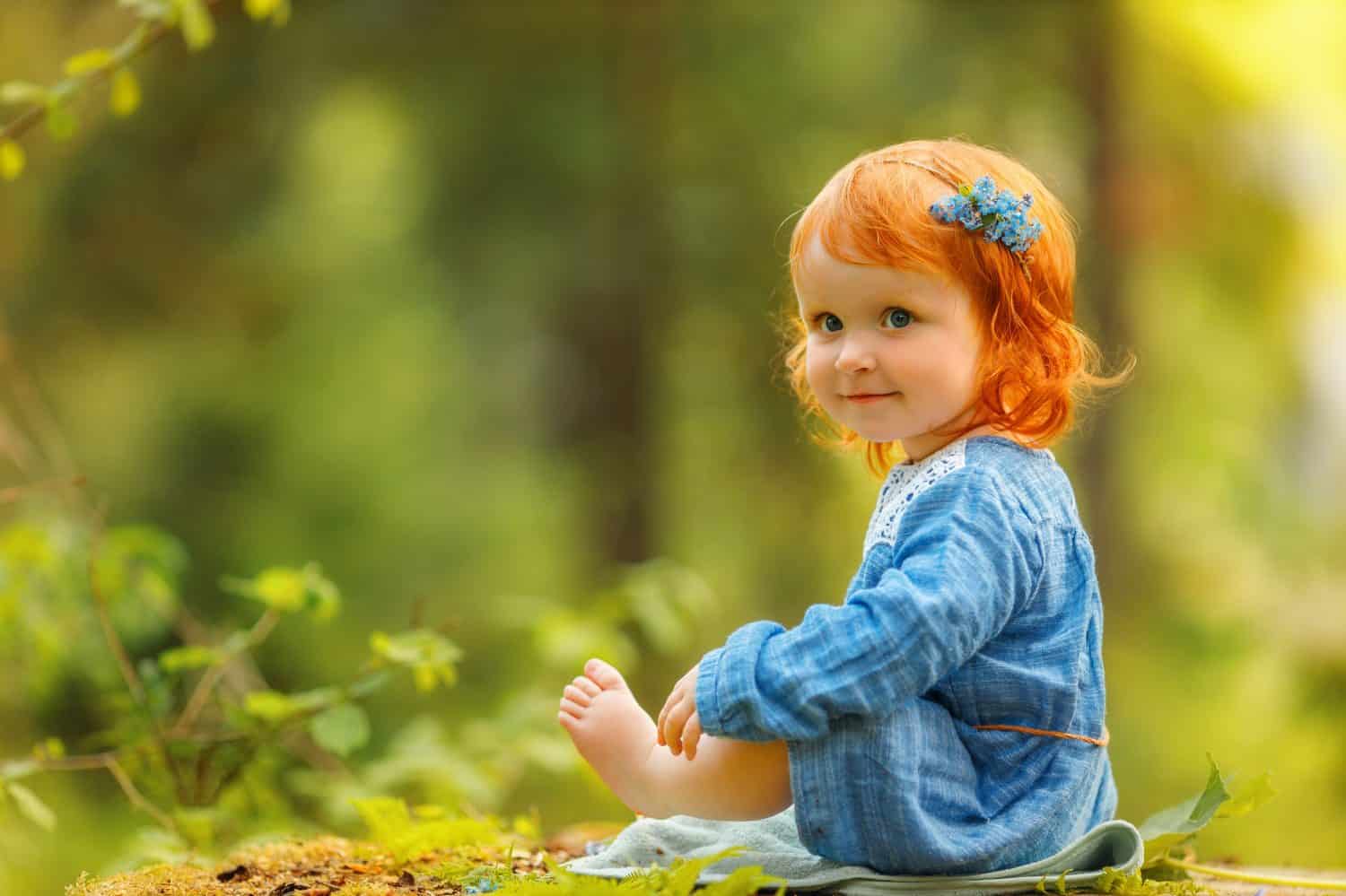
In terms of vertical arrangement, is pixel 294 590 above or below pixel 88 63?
below

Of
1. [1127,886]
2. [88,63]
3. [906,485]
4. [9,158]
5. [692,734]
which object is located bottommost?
[1127,886]

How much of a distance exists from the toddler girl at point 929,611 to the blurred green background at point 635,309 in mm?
4231

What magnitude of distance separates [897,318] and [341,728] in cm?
138

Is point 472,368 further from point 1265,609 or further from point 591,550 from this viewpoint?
point 1265,609

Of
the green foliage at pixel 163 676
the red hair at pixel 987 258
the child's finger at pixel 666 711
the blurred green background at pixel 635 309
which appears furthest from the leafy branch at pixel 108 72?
the blurred green background at pixel 635 309

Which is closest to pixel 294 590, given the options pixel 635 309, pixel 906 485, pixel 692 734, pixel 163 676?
pixel 163 676

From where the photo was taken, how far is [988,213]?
184cm

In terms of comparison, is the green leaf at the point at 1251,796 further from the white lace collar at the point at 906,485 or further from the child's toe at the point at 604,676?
the child's toe at the point at 604,676

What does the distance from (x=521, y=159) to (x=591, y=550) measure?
2239mm

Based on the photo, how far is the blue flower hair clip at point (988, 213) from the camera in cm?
183

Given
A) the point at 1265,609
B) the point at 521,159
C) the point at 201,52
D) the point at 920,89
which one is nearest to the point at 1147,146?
the point at 920,89

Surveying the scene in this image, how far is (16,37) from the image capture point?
628 centimetres

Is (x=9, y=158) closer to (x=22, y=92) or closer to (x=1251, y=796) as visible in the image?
(x=22, y=92)

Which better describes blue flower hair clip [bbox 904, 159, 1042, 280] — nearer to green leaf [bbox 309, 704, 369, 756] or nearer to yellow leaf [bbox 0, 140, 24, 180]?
green leaf [bbox 309, 704, 369, 756]
